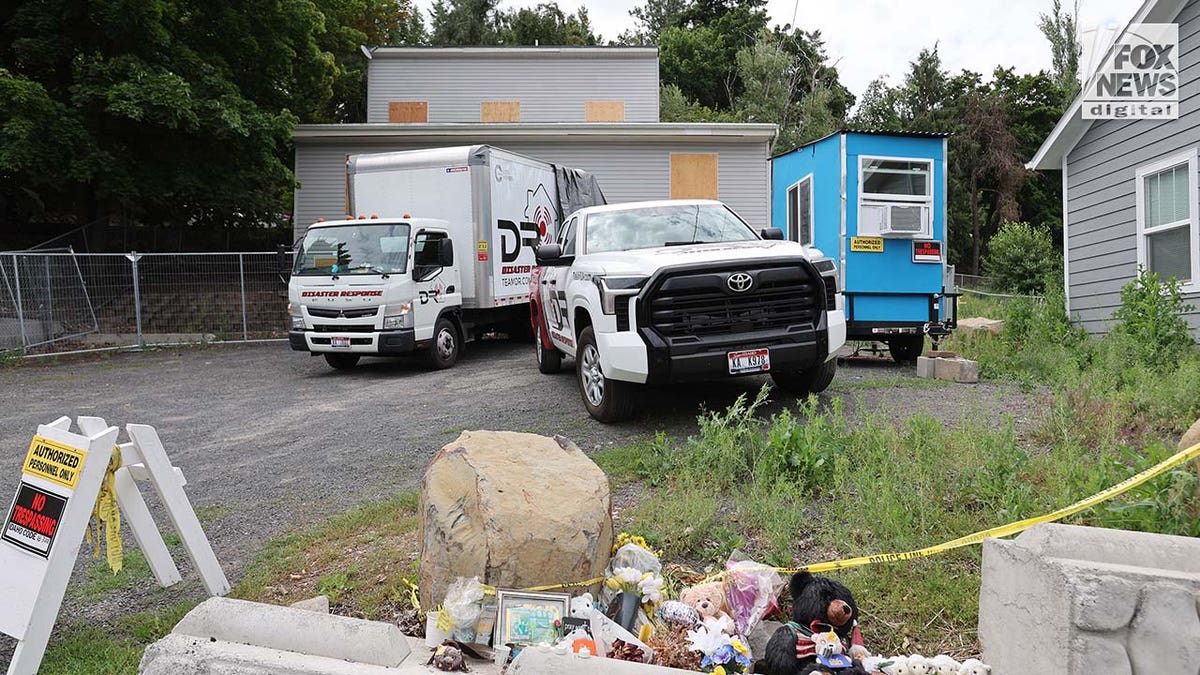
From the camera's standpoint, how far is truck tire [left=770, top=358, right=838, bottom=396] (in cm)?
770

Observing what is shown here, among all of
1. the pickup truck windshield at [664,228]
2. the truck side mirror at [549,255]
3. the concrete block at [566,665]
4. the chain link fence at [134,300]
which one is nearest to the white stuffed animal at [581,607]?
the concrete block at [566,665]

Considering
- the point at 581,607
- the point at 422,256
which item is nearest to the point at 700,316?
the point at 581,607

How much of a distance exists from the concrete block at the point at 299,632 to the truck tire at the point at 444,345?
31.5 ft

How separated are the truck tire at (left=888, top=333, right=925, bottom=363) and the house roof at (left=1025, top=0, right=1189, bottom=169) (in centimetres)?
429

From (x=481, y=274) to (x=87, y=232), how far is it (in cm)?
1392

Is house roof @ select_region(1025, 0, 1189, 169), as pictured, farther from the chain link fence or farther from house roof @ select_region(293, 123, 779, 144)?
the chain link fence

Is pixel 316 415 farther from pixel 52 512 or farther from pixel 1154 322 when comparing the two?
pixel 1154 322

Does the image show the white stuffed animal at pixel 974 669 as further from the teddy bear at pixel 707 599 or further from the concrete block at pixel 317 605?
the concrete block at pixel 317 605

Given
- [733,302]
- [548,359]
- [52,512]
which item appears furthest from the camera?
[548,359]

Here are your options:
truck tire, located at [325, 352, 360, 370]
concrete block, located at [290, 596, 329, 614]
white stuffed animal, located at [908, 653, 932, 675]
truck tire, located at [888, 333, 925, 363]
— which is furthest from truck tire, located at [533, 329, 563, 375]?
white stuffed animal, located at [908, 653, 932, 675]

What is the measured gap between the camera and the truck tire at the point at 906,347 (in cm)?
1109

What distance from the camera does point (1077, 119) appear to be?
12.3 metres

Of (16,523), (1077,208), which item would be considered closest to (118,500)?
(16,523)

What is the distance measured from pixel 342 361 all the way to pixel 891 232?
8.46 metres
